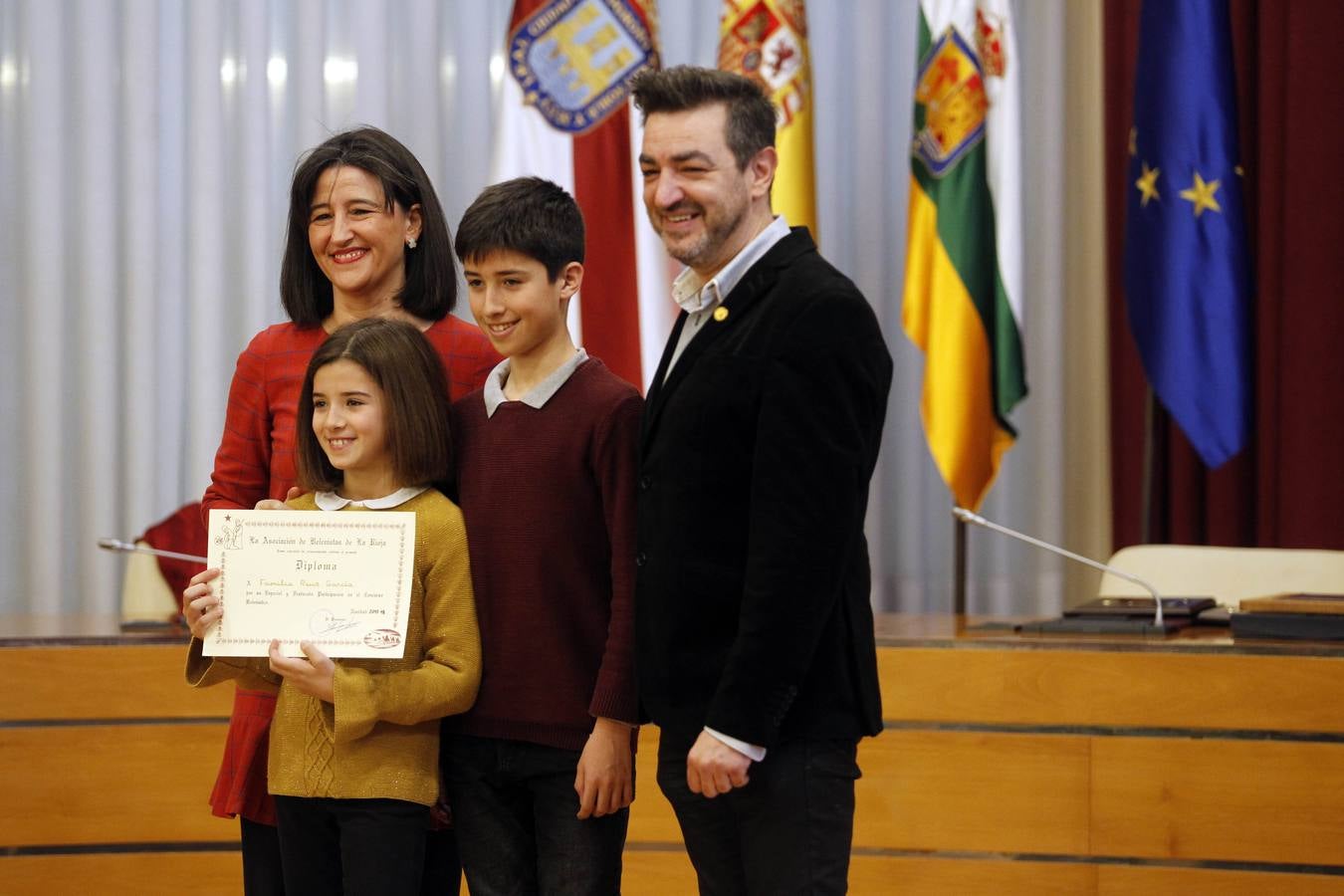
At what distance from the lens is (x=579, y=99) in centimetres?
488

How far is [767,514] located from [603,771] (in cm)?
42

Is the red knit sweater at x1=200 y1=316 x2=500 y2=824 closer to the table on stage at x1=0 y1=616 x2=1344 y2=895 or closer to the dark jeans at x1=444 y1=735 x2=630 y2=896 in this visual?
the dark jeans at x1=444 y1=735 x2=630 y2=896

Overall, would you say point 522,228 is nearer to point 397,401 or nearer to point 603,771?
point 397,401

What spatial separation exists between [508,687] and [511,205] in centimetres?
63

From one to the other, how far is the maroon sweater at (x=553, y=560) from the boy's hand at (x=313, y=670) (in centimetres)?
18

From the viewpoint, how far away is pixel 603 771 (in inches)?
74.0

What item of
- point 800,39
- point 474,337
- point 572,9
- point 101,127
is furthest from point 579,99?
point 474,337

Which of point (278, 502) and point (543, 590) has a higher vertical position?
point (278, 502)

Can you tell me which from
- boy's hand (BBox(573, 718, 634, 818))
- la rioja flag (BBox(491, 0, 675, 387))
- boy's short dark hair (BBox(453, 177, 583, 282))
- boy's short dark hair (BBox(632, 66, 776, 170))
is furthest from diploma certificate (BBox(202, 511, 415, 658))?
la rioja flag (BBox(491, 0, 675, 387))

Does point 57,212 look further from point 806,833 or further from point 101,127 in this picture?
point 806,833

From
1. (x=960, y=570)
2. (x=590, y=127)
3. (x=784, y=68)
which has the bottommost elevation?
(x=960, y=570)

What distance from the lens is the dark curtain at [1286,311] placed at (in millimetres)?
4375

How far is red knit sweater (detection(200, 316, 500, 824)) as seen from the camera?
2160mm

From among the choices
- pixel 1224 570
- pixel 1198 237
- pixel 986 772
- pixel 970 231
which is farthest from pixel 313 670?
pixel 1198 237
